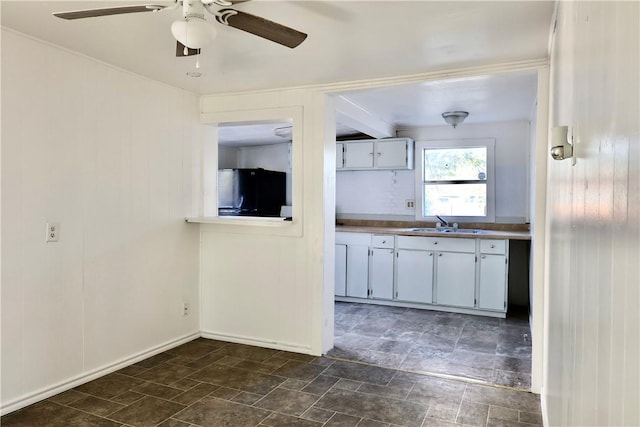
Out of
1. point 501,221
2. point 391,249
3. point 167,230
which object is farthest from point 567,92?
point 501,221

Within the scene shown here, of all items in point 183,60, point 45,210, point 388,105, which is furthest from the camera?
point 388,105

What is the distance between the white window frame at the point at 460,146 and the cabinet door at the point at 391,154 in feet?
0.97

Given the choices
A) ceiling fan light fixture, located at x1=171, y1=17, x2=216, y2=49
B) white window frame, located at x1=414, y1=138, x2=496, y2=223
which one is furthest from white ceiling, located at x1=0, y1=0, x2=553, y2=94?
white window frame, located at x1=414, y1=138, x2=496, y2=223

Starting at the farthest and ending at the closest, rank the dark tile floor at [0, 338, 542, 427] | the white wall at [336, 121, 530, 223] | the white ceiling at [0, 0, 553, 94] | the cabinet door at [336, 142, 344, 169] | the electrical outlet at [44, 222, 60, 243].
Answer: the cabinet door at [336, 142, 344, 169]
the white wall at [336, 121, 530, 223]
the electrical outlet at [44, 222, 60, 243]
the dark tile floor at [0, 338, 542, 427]
the white ceiling at [0, 0, 553, 94]

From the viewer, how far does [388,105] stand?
4418mm

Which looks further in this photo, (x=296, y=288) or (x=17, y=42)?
(x=296, y=288)

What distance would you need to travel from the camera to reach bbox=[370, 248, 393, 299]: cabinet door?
16.7 feet

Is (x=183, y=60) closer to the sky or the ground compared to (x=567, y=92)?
closer to the sky

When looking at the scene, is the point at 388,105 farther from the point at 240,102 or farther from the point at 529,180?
the point at 529,180

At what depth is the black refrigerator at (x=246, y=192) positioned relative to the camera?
640cm

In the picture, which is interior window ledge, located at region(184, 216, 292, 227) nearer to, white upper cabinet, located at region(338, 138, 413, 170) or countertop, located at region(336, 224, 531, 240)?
countertop, located at region(336, 224, 531, 240)

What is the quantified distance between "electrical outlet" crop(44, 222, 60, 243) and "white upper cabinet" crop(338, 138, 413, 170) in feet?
11.9

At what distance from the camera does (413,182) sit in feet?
18.5

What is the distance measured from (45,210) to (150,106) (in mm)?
1176
